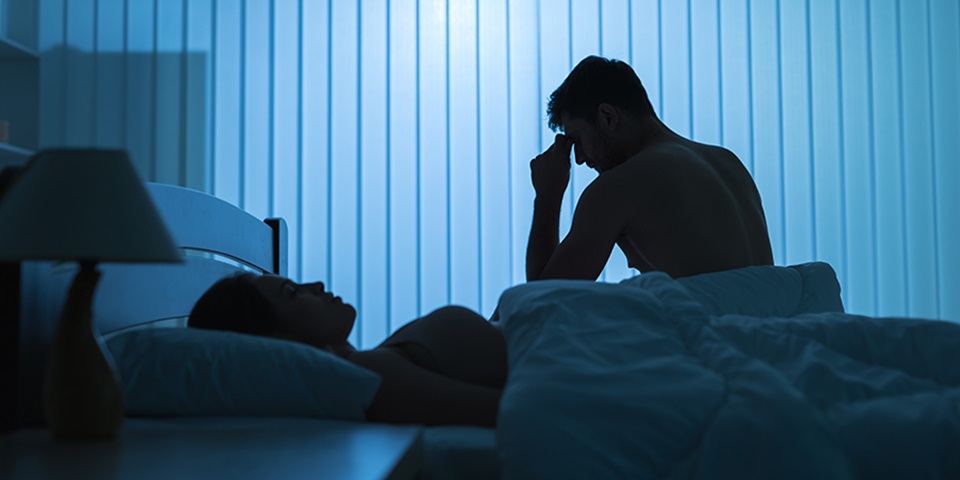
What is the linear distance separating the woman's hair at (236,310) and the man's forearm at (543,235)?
3.32 ft

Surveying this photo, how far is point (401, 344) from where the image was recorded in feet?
4.54

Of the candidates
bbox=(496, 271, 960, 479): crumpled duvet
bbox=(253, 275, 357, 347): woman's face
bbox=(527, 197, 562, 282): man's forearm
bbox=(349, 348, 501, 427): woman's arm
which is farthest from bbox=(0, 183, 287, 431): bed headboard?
bbox=(527, 197, 562, 282): man's forearm

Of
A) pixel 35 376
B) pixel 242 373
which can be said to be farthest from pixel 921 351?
pixel 35 376

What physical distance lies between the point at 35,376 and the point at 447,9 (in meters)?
2.14

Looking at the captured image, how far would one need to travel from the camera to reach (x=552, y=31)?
3039 mm

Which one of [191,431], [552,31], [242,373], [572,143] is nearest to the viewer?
[191,431]

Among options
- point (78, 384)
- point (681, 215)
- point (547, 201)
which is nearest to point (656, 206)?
point (681, 215)

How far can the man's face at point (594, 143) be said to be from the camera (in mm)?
2271

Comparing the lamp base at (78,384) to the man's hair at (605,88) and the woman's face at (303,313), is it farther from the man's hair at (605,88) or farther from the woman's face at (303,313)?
the man's hair at (605,88)

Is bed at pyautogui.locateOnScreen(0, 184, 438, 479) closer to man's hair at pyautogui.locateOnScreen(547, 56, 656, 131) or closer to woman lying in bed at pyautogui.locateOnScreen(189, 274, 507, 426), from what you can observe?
woman lying in bed at pyautogui.locateOnScreen(189, 274, 507, 426)

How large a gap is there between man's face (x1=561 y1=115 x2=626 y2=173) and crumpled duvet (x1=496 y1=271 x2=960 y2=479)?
1.15 m

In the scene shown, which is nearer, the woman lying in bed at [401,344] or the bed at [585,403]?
the bed at [585,403]

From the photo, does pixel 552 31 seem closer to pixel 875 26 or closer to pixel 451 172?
pixel 451 172

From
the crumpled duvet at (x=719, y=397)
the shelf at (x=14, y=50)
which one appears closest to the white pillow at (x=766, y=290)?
the crumpled duvet at (x=719, y=397)
